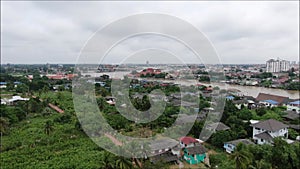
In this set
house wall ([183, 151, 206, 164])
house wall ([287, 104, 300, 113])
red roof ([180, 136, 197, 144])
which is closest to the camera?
house wall ([183, 151, 206, 164])

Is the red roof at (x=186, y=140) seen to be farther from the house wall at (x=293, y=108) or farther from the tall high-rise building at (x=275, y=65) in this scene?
the tall high-rise building at (x=275, y=65)

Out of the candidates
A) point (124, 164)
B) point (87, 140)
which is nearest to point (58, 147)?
point (87, 140)

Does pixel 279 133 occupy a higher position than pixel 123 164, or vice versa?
pixel 123 164

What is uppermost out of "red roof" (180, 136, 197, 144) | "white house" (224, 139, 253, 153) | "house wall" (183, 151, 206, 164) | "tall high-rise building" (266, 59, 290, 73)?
"tall high-rise building" (266, 59, 290, 73)

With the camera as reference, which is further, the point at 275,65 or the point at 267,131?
the point at 275,65

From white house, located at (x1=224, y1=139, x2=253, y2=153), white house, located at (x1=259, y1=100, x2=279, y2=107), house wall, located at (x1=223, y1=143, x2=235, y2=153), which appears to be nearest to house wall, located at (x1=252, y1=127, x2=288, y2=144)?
white house, located at (x1=224, y1=139, x2=253, y2=153)

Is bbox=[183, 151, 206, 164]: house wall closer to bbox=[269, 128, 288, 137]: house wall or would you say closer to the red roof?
the red roof

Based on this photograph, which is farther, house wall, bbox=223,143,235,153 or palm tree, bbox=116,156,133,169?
house wall, bbox=223,143,235,153

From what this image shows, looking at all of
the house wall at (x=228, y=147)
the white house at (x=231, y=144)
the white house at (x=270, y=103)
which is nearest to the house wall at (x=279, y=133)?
the white house at (x=231, y=144)

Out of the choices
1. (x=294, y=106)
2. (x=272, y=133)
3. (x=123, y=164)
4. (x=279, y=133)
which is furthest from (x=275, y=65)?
(x=123, y=164)

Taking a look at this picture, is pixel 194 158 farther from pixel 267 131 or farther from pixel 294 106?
pixel 294 106

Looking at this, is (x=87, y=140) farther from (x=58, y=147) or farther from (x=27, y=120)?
(x=27, y=120)
